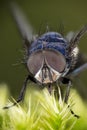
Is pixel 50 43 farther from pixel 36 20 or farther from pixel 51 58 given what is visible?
pixel 36 20

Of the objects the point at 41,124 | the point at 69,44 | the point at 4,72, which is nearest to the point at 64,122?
the point at 41,124

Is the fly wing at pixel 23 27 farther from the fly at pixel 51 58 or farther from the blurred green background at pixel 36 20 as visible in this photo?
the blurred green background at pixel 36 20

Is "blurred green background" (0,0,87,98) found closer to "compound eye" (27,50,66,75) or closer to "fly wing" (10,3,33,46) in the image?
"fly wing" (10,3,33,46)

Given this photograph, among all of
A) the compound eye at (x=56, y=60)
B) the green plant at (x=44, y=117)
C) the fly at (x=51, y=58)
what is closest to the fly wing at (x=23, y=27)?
the fly at (x=51, y=58)

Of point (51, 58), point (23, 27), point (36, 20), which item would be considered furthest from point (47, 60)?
point (36, 20)

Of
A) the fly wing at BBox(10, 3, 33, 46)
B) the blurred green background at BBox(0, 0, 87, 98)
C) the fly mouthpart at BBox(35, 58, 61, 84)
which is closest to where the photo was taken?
the fly mouthpart at BBox(35, 58, 61, 84)

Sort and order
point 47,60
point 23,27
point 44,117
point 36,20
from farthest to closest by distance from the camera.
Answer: point 36,20 < point 23,27 < point 47,60 < point 44,117

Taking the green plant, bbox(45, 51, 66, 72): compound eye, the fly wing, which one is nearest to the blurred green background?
the fly wing
